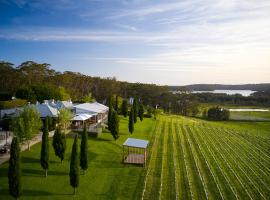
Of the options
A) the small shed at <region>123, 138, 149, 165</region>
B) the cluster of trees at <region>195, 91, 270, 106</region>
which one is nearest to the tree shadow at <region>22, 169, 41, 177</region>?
the small shed at <region>123, 138, 149, 165</region>

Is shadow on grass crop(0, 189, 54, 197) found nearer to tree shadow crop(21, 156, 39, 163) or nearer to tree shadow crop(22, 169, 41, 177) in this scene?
tree shadow crop(22, 169, 41, 177)

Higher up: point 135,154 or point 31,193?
point 135,154

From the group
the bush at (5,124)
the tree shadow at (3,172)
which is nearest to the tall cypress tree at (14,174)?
the tree shadow at (3,172)

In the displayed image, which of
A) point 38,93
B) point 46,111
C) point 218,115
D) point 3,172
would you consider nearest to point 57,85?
point 38,93

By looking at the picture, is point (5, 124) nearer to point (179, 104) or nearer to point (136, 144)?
point (136, 144)

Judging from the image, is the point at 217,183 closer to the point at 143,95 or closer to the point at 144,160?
the point at 144,160

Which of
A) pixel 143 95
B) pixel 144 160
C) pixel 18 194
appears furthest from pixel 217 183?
pixel 143 95

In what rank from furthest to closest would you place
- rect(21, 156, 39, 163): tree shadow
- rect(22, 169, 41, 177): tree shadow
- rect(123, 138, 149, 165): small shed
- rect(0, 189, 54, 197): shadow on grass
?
rect(123, 138, 149, 165): small shed → rect(21, 156, 39, 163): tree shadow → rect(22, 169, 41, 177): tree shadow → rect(0, 189, 54, 197): shadow on grass

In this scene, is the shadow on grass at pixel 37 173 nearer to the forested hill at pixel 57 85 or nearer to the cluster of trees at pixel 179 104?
the forested hill at pixel 57 85
